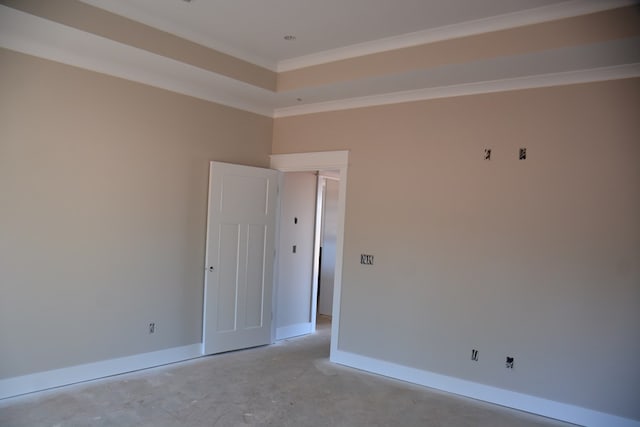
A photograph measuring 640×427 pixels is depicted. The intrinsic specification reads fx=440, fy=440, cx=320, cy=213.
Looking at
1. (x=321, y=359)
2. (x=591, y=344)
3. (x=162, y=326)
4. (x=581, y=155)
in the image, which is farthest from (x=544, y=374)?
(x=162, y=326)

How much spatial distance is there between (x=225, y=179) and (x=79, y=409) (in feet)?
8.35

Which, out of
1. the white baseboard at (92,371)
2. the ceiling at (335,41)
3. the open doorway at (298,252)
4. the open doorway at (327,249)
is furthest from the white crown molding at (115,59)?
the white baseboard at (92,371)

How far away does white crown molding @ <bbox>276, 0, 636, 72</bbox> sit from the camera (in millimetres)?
3049

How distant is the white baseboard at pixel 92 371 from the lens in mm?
3514

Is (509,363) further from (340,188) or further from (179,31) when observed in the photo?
(179,31)

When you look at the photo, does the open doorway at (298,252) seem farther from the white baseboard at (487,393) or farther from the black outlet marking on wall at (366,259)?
the black outlet marking on wall at (366,259)

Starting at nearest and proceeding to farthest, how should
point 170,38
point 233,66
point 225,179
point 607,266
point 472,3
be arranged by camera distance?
1. point 472,3
2. point 607,266
3. point 170,38
4. point 233,66
5. point 225,179

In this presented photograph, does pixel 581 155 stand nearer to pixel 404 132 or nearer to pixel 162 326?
pixel 404 132

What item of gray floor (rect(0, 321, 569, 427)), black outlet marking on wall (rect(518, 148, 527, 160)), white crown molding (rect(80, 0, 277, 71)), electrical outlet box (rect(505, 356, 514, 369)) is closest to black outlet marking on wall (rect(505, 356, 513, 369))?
electrical outlet box (rect(505, 356, 514, 369))

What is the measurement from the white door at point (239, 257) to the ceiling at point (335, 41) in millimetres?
1095

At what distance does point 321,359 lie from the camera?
4.94 m

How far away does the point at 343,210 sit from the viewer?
16.1ft

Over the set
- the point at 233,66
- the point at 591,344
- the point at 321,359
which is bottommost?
the point at 321,359

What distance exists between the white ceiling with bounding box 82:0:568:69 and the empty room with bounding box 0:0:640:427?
0.02 meters
